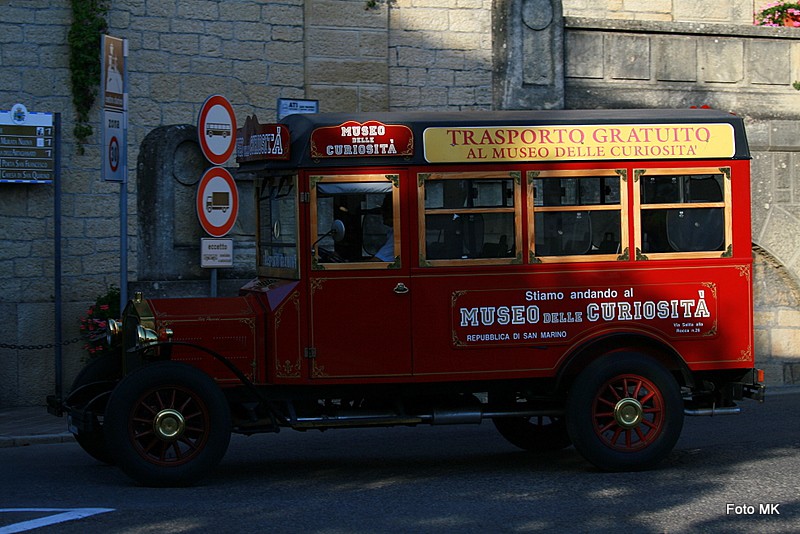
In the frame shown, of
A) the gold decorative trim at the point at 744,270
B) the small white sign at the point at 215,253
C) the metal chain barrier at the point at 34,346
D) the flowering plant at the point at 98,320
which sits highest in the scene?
the small white sign at the point at 215,253

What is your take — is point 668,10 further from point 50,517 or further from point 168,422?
point 50,517

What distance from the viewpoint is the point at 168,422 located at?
26.4 ft

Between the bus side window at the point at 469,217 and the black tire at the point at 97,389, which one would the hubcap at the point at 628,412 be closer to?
the bus side window at the point at 469,217

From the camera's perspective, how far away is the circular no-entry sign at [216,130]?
12.0 m

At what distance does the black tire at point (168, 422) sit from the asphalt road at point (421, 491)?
0.54ft

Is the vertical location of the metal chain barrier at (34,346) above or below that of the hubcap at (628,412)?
above

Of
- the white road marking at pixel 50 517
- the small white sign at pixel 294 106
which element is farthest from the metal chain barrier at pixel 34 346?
the white road marking at pixel 50 517

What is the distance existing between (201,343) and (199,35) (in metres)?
6.92

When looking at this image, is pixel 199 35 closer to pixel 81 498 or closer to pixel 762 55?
pixel 762 55

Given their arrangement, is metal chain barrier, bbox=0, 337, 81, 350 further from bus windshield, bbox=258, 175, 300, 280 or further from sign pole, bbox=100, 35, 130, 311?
bus windshield, bbox=258, 175, 300, 280

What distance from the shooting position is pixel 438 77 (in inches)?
608

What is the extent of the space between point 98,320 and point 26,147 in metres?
2.04

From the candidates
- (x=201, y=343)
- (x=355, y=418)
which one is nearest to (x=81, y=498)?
(x=201, y=343)

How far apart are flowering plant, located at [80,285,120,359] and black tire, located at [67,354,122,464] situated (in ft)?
13.0
